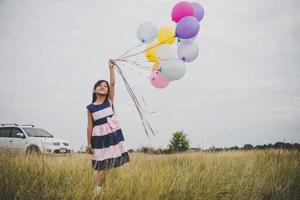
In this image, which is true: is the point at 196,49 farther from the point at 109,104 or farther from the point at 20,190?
the point at 20,190

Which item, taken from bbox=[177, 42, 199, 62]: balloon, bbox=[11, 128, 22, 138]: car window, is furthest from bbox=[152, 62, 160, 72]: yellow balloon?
bbox=[11, 128, 22, 138]: car window

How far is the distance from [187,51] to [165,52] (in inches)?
15.8

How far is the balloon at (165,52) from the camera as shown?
15.7ft

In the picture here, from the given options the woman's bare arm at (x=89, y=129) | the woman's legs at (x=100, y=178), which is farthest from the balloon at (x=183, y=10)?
the woman's legs at (x=100, y=178)

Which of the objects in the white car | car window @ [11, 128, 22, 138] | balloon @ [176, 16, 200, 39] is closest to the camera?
balloon @ [176, 16, 200, 39]

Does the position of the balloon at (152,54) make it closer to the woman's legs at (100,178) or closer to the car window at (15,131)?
the woman's legs at (100,178)

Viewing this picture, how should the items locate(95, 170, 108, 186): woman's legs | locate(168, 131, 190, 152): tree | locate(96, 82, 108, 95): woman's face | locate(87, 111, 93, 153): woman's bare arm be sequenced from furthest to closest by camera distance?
locate(168, 131, 190, 152): tree, locate(96, 82, 108, 95): woman's face, locate(87, 111, 93, 153): woman's bare arm, locate(95, 170, 108, 186): woman's legs

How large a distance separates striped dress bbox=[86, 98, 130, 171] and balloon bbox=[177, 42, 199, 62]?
5.66 ft

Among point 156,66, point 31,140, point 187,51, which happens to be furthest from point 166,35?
point 31,140

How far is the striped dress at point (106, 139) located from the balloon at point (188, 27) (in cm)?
176

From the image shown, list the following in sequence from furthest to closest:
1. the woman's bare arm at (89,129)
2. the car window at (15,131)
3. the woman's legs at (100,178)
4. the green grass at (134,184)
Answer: the car window at (15,131) < the woman's bare arm at (89,129) < the woman's legs at (100,178) < the green grass at (134,184)

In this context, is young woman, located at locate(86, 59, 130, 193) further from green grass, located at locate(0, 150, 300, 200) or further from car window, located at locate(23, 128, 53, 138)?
car window, located at locate(23, 128, 53, 138)

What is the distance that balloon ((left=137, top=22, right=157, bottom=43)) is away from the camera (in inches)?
199

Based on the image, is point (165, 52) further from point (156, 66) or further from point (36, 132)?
point (36, 132)
